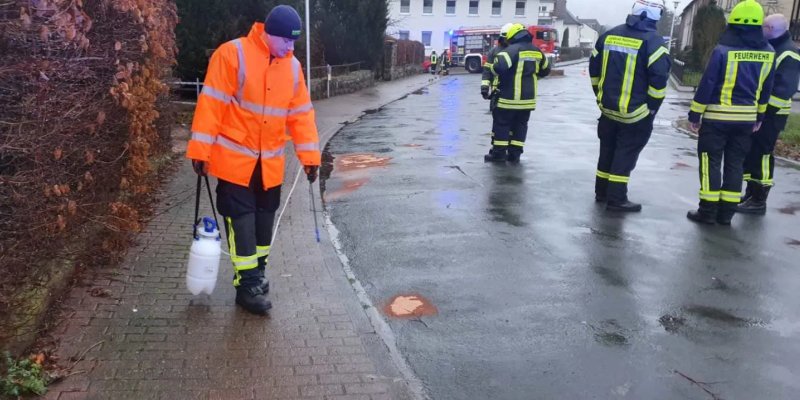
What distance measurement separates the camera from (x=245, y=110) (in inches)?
160

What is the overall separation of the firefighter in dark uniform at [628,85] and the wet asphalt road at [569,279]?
1.64 feet

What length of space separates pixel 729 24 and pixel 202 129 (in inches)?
205

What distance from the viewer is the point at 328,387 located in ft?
11.3


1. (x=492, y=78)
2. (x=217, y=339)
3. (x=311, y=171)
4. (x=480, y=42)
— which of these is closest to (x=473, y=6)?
(x=480, y=42)

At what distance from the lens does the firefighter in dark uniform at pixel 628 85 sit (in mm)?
6591

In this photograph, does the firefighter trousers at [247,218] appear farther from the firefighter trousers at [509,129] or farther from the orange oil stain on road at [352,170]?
the firefighter trousers at [509,129]

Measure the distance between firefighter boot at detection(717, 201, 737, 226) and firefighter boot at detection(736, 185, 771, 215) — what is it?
56 centimetres

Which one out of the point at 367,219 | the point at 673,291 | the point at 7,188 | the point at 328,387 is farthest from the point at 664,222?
the point at 7,188

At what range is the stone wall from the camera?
20.4 metres

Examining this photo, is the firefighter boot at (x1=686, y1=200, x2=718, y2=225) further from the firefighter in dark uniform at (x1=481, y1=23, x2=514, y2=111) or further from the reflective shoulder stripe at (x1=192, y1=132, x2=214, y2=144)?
the reflective shoulder stripe at (x1=192, y1=132, x2=214, y2=144)

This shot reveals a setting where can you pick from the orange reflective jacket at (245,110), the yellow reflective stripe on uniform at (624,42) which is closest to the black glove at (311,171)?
the orange reflective jacket at (245,110)

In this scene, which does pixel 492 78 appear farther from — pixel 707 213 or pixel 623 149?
pixel 707 213

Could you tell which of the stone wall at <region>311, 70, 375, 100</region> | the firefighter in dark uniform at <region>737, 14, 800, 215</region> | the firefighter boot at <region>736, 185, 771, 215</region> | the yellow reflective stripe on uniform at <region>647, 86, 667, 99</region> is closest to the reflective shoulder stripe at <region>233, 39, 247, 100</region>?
the yellow reflective stripe on uniform at <region>647, 86, 667, 99</region>

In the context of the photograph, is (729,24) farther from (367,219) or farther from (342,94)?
(342,94)
